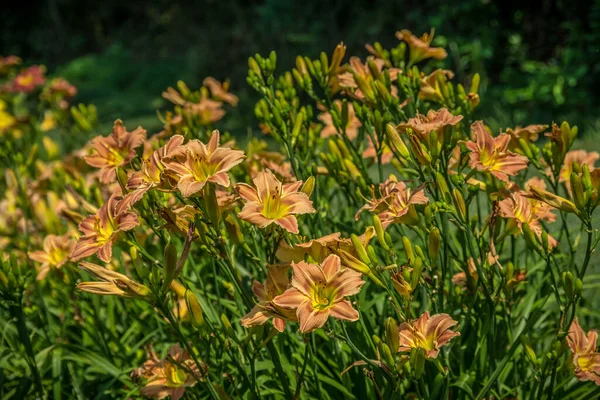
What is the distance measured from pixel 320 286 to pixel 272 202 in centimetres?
23

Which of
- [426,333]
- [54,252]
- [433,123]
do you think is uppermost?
[433,123]

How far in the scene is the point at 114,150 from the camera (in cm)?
186

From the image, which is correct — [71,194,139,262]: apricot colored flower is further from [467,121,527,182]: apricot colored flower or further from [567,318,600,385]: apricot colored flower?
[567,318,600,385]: apricot colored flower

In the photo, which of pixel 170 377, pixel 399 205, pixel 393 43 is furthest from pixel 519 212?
pixel 393 43

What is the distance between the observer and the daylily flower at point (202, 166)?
1.34m

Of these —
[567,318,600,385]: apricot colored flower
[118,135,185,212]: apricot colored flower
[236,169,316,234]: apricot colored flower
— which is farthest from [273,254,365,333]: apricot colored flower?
[567,318,600,385]: apricot colored flower

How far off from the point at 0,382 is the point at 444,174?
61.9 inches

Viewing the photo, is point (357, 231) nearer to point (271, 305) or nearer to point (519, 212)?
point (519, 212)

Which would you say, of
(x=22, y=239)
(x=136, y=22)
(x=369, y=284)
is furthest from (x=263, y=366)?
(x=136, y=22)

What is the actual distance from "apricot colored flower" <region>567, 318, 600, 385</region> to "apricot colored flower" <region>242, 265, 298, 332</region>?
72 cm

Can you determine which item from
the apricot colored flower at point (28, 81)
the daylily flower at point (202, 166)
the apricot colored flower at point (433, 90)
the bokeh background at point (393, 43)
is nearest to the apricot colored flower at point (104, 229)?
the daylily flower at point (202, 166)

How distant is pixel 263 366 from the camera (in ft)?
5.77

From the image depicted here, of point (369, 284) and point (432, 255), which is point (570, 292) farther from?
point (369, 284)

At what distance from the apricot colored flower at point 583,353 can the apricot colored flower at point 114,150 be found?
4.11 ft
